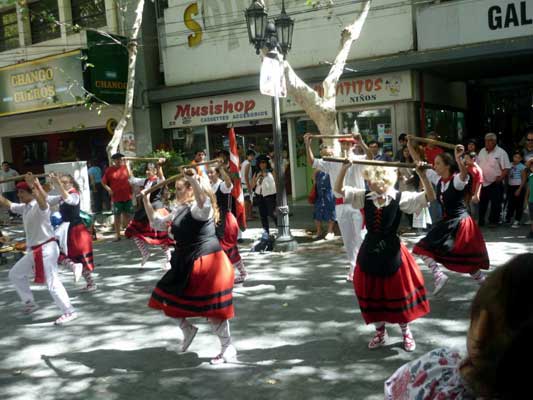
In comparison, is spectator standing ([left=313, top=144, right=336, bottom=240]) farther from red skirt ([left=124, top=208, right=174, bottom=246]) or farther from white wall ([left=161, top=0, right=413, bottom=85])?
white wall ([left=161, top=0, right=413, bottom=85])

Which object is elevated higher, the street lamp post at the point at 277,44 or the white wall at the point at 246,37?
the white wall at the point at 246,37

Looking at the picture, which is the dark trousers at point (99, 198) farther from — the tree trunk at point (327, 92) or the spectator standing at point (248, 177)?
the tree trunk at point (327, 92)

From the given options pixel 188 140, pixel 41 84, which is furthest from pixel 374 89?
pixel 41 84

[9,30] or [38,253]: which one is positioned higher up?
[9,30]

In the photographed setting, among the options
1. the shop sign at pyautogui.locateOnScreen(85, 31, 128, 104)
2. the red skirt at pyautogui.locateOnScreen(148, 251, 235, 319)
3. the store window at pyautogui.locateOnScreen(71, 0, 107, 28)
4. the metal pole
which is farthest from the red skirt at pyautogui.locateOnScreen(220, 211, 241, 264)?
the store window at pyautogui.locateOnScreen(71, 0, 107, 28)

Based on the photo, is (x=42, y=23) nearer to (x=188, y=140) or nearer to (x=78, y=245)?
(x=188, y=140)

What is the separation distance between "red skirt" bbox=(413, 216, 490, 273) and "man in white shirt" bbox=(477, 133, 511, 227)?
15.2ft

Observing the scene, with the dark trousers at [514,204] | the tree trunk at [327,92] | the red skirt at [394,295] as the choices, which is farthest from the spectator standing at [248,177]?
the red skirt at [394,295]

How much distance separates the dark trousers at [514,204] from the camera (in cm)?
1016

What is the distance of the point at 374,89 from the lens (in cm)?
1356

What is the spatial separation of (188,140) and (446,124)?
7743 mm

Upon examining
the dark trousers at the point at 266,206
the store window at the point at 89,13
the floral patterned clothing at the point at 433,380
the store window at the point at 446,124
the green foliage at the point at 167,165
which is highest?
the store window at the point at 89,13

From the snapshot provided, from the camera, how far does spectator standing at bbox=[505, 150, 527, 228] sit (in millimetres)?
10133

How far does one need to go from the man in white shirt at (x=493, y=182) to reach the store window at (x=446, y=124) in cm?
357
